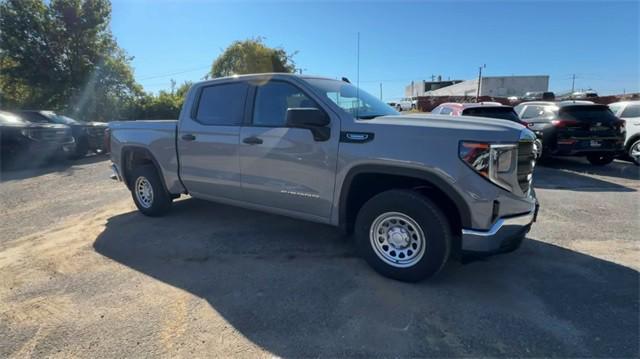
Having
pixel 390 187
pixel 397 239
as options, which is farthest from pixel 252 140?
pixel 397 239

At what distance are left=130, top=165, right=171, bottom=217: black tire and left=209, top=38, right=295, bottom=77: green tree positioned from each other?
24144mm

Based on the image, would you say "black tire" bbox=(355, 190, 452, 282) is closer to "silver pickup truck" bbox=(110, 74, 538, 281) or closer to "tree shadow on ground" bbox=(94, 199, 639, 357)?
"silver pickup truck" bbox=(110, 74, 538, 281)

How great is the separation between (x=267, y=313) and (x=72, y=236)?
135 inches

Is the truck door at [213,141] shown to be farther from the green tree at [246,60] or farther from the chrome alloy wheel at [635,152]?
the green tree at [246,60]

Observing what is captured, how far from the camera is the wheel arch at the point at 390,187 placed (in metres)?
3.06

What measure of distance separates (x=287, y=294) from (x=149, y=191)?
326 cm

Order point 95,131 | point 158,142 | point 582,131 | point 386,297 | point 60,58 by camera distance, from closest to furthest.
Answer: point 386,297 → point 158,142 → point 582,131 → point 95,131 → point 60,58

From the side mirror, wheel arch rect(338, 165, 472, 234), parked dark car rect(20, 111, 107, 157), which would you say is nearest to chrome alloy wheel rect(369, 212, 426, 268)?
wheel arch rect(338, 165, 472, 234)

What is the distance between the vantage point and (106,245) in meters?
4.52

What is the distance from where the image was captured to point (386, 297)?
315 centimetres

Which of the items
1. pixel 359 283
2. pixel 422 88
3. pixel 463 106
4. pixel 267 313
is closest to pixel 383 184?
pixel 359 283

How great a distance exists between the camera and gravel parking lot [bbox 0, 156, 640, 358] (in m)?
2.59

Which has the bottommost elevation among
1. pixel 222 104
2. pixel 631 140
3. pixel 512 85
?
pixel 631 140

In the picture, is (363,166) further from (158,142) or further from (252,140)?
(158,142)
